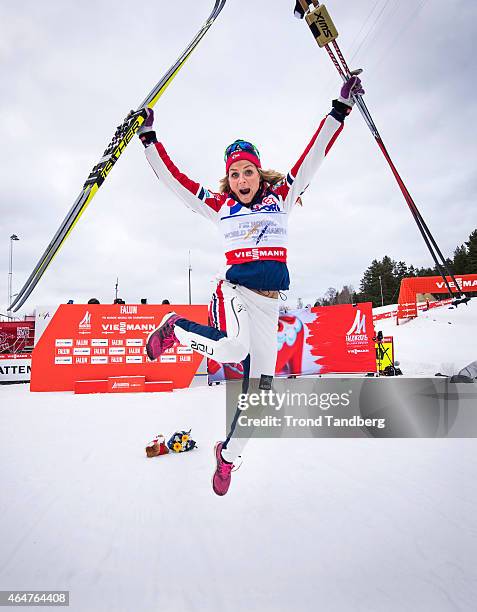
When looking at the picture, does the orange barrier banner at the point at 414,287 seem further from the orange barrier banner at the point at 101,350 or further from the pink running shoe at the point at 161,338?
the pink running shoe at the point at 161,338

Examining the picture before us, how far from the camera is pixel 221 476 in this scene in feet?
6.78

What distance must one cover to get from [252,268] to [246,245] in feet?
0.42

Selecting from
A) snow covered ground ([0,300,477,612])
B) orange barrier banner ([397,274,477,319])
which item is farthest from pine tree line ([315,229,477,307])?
snow covered ground ([0,300,477,612])

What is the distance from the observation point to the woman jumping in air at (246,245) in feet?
6.73

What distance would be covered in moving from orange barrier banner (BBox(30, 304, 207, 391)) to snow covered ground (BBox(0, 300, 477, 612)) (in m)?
4.70

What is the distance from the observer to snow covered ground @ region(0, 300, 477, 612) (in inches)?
56.2

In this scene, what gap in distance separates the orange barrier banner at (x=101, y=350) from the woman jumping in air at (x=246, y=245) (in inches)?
256

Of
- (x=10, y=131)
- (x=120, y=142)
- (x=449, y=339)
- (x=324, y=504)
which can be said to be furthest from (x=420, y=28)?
(x=449, y=339)

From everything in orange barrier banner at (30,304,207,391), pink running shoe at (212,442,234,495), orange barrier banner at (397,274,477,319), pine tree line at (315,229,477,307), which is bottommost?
pink running shoe at (212,442,234,495)

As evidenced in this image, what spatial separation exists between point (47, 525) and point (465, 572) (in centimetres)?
192

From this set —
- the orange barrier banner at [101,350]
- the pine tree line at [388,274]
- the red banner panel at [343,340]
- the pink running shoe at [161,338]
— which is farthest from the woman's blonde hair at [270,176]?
the pine tree line at [388,274]

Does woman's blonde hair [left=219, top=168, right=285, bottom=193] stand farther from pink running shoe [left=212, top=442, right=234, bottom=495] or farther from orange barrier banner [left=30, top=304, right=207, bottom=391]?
orange barrier banner [left=30, top=304, right=207, bottom=391]

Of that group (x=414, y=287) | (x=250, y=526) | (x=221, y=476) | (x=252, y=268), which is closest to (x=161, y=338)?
(x=252, y=268)

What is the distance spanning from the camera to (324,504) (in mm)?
2188
